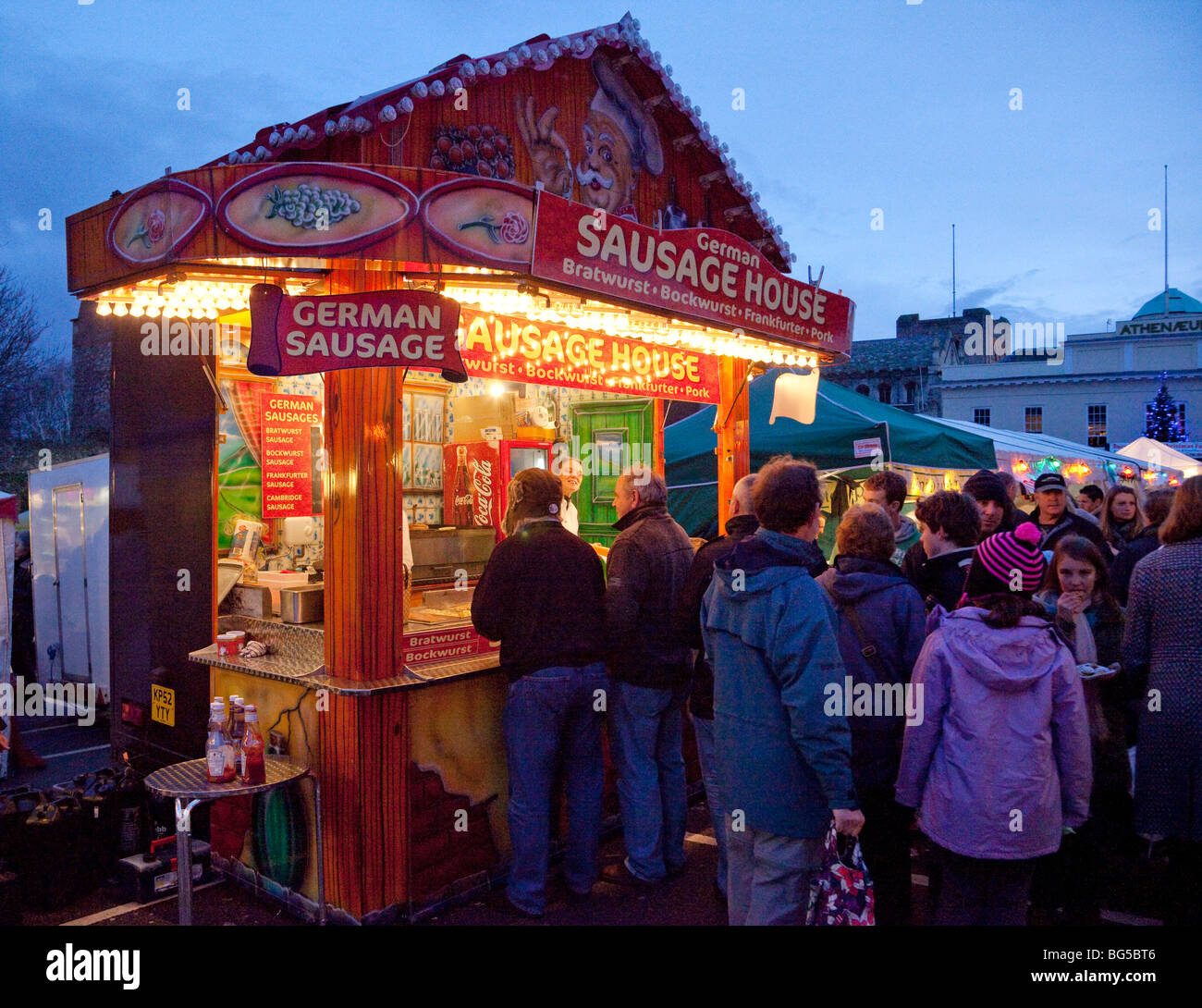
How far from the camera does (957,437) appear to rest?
10.3 meters

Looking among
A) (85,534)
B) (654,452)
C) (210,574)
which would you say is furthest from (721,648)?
(85,534)

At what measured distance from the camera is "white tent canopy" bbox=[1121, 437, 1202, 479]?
57.3 ft

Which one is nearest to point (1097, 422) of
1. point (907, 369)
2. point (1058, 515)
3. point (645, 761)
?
point (907, 369)

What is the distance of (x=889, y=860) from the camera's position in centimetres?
338

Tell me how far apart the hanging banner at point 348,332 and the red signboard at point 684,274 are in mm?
567

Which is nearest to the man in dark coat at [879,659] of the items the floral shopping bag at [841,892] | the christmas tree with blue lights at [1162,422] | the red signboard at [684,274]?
the floral shopping bag at [841,892]

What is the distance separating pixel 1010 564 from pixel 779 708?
95 centimetres

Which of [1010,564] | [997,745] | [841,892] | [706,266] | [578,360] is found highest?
[706,266]

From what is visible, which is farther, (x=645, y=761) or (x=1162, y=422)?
(x=1162, y=422)

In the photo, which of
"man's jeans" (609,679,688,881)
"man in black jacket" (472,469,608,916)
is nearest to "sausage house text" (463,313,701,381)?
"man in black jacket" (472,469,608,916)

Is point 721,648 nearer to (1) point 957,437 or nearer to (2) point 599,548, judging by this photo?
(2) point 599,548

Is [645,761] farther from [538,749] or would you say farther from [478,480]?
[478,480]
